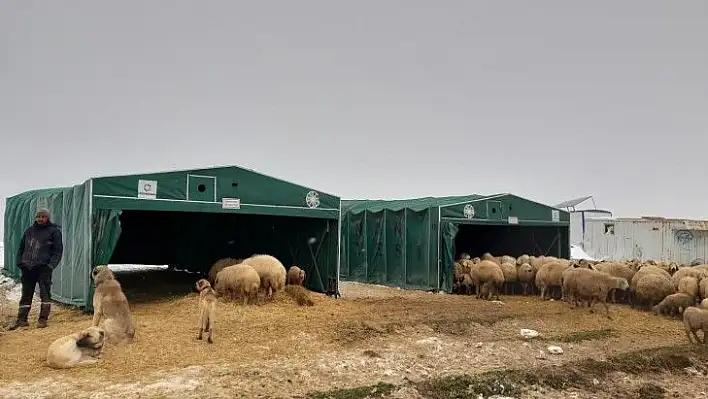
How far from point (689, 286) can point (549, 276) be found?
11.8ft

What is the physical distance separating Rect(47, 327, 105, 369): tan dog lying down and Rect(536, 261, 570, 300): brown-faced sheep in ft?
40.4

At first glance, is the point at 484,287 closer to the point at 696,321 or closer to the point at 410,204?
the point at 410,204

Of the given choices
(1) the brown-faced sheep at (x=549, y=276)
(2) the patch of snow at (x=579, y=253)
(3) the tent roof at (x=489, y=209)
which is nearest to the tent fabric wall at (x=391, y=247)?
(3) the tent roof at (x=489, y=209)

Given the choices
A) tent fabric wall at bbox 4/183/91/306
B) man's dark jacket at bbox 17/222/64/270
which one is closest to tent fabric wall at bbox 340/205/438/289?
tent fabric wall at bbox 4/183/91/306

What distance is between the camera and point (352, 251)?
22.7m

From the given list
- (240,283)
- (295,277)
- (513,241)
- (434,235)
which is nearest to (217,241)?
(295,277)

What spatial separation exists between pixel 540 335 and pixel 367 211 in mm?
11711

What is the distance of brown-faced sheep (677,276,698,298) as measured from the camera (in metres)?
13.6

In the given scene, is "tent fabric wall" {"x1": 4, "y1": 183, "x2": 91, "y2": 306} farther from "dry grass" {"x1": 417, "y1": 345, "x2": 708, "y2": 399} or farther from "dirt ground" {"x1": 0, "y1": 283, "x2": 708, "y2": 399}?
"dry grass" {"x1": 417, "y1": 345, "x2": 708, "y2": 399}

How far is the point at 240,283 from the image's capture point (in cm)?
1245

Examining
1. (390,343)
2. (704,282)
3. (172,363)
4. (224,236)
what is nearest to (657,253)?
(704,282)

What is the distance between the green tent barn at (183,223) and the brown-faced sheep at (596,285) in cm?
662

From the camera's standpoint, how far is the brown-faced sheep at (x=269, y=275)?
13219 mm

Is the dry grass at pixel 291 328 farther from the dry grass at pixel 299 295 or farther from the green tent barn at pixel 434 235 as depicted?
the green tent barn at pixel 434 235
